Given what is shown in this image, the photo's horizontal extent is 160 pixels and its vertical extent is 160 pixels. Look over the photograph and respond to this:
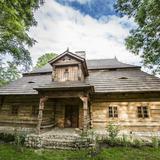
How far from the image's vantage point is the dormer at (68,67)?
12.1 meters

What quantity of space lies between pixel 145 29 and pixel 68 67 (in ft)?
23.2

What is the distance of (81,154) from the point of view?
7.69m

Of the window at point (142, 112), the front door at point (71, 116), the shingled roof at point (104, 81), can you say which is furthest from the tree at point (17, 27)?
the window at point (142, 112)

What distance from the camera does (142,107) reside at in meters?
11.9

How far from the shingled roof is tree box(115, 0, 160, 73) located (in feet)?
5.46

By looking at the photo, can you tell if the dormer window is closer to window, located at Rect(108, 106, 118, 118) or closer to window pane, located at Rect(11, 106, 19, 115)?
window, located at Rect(108, 106, 118, 118)

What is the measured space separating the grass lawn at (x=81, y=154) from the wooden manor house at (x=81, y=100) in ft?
8.77

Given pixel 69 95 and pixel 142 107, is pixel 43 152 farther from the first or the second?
pixel 142 107

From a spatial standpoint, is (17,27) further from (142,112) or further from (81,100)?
(142,112)

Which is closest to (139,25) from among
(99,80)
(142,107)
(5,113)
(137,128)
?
(99,80)

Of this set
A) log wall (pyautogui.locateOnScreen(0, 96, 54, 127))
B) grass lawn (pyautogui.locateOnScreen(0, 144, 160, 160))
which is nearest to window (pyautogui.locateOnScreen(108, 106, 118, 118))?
grass lawn (pyautogui.locateOnScreen(0, 144, 160, 160))

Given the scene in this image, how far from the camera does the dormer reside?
39.6 ft

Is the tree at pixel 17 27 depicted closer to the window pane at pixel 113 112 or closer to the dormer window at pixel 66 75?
the dormer window at pixel 66 75

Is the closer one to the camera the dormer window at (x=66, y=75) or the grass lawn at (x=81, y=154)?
the grass lawn at (x=81, y=154)
